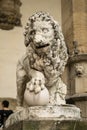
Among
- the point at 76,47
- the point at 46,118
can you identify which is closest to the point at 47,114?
the point at 46,118

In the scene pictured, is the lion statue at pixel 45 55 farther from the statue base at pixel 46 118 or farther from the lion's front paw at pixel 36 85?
the statue base at pixel 46 118

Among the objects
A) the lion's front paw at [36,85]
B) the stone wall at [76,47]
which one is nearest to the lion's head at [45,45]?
the lion's front paw at [36,85]

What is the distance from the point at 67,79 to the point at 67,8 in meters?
2.61

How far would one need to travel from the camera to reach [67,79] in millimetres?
11297

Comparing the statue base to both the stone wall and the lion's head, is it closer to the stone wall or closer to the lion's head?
the lion's head

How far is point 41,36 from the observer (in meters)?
4.95

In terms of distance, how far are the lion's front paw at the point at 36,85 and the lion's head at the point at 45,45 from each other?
0.50 feet

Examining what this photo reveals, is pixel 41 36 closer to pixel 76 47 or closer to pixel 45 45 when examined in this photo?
pixel 45 45

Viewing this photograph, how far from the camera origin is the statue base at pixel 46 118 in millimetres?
4609

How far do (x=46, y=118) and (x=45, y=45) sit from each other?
736 mm

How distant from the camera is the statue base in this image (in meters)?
4.61

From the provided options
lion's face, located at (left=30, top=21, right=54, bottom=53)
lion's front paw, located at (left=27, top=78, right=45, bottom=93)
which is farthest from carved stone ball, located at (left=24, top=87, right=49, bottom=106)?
lion's face, located at (left=30, top=21, right=54, bottom=53)

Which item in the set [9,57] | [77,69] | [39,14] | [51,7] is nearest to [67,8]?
[51,7]

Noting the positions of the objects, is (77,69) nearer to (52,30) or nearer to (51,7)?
(51,7)
